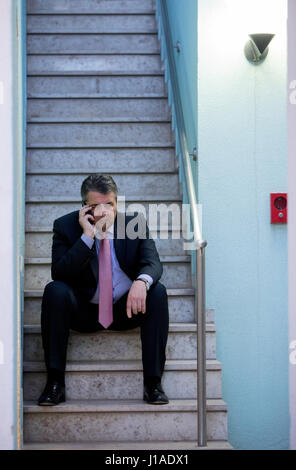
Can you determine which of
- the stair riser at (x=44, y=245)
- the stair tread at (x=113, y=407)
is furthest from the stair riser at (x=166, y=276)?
the stair tread at (x=113, y=407)

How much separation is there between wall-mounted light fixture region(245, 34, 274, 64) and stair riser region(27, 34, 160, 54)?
4.62 ft

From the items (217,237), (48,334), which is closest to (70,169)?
(217,237)

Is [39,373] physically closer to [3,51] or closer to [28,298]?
[28,298]

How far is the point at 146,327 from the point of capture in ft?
10.4

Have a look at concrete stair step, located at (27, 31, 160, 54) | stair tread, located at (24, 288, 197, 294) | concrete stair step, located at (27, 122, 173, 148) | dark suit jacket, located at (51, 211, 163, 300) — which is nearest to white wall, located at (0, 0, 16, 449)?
dark suit jacket, located at (51, 211, 163, 300)

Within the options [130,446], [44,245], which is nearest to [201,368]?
[130,446]

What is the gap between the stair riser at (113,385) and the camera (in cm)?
327

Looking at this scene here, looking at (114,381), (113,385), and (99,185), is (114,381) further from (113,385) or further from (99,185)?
(99,185)

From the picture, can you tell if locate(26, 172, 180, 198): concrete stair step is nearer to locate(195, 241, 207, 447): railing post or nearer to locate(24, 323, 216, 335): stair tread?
locate(24, 323, 216, 335): stair tread

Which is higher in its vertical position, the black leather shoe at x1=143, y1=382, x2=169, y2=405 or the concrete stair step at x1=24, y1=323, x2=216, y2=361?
the concrete stair step at x1=24, y1=323, x2=216, y2=361

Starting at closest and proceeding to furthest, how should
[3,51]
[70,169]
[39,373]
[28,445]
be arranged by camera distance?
[3,51], [28,445], [39,373], [70,169]

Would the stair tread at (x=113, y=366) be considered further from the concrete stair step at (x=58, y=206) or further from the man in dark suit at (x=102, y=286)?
the concrete stair step at (x=58, y=206)

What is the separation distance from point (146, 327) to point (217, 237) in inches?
27.7

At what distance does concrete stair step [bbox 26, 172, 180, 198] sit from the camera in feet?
13.9
